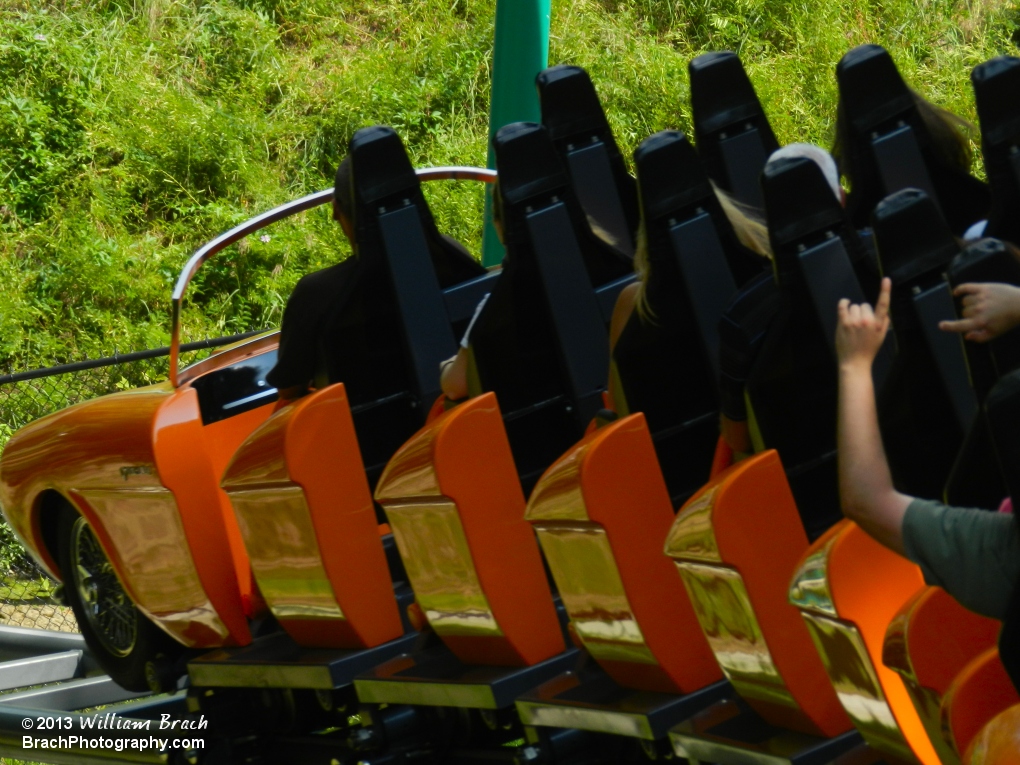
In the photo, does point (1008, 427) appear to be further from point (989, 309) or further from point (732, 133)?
point (732, 133)

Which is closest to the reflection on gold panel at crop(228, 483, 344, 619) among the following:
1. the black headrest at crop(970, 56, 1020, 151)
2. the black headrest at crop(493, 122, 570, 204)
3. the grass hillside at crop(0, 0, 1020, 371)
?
the black headrest at crop(493, 122, 570, 204)

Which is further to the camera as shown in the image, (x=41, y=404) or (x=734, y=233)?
(x=41, y=404)

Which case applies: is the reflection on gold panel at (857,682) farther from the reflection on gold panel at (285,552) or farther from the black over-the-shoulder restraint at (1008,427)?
the reflection on gold panel at (285,552)

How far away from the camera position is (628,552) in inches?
105

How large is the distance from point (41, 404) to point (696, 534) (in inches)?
287

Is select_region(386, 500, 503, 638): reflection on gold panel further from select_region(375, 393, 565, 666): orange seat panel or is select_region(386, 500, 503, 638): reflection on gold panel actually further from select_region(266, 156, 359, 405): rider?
select_region(266, 156, 359, 405): rider

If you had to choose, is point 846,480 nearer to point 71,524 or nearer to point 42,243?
point 71,524

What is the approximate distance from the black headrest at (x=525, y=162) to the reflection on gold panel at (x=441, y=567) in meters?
0.70

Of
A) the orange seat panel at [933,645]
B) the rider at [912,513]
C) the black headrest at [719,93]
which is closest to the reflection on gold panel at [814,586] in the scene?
the orange seat panel at [933,645]

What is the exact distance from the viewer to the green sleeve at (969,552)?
5.08ft

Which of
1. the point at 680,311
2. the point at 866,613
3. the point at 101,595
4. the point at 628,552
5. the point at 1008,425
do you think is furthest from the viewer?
the point at 101,595

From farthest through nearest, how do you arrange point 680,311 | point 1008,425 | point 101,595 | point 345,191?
point 101,595, point 345,191, point 680,311, point 1008,425

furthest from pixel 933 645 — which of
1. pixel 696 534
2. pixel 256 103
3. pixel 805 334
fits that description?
pixel 256 103

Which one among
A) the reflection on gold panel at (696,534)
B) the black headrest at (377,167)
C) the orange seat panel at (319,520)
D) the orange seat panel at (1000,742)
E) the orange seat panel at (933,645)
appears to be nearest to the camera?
the orange seat panel at (1000,742)
